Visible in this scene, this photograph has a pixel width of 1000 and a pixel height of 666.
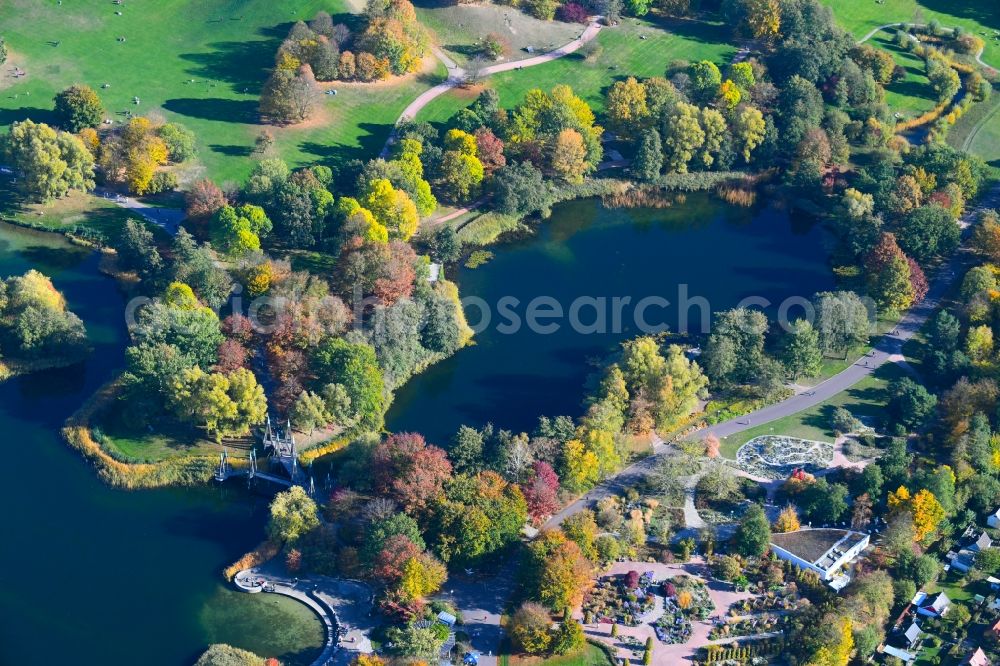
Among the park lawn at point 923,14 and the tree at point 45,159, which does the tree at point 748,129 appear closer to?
the park lawn at point 923,14

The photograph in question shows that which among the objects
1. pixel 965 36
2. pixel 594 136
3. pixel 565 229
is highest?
pixel 965 36

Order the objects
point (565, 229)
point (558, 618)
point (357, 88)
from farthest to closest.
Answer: point (357, 88)
point (565, 229)
point (558, 618)

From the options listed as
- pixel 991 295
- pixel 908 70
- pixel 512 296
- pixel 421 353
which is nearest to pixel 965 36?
pixel 908 70

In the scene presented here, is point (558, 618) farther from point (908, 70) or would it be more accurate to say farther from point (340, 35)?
point (908, 70)

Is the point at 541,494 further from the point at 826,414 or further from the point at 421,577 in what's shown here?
the point at 826,414

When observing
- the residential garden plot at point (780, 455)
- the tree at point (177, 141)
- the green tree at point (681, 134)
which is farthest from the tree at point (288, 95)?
the residential garden plot at point (780, 455)

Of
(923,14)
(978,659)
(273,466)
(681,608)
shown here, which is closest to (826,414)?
(978,659)

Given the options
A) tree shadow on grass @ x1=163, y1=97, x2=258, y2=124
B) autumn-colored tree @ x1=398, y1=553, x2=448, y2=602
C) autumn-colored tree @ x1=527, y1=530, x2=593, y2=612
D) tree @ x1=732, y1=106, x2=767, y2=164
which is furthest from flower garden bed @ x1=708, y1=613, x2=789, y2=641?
tree shadow on grass @ x1=163, y1=97, x2=258, y2=124

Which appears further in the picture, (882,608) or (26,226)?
(26,226)
